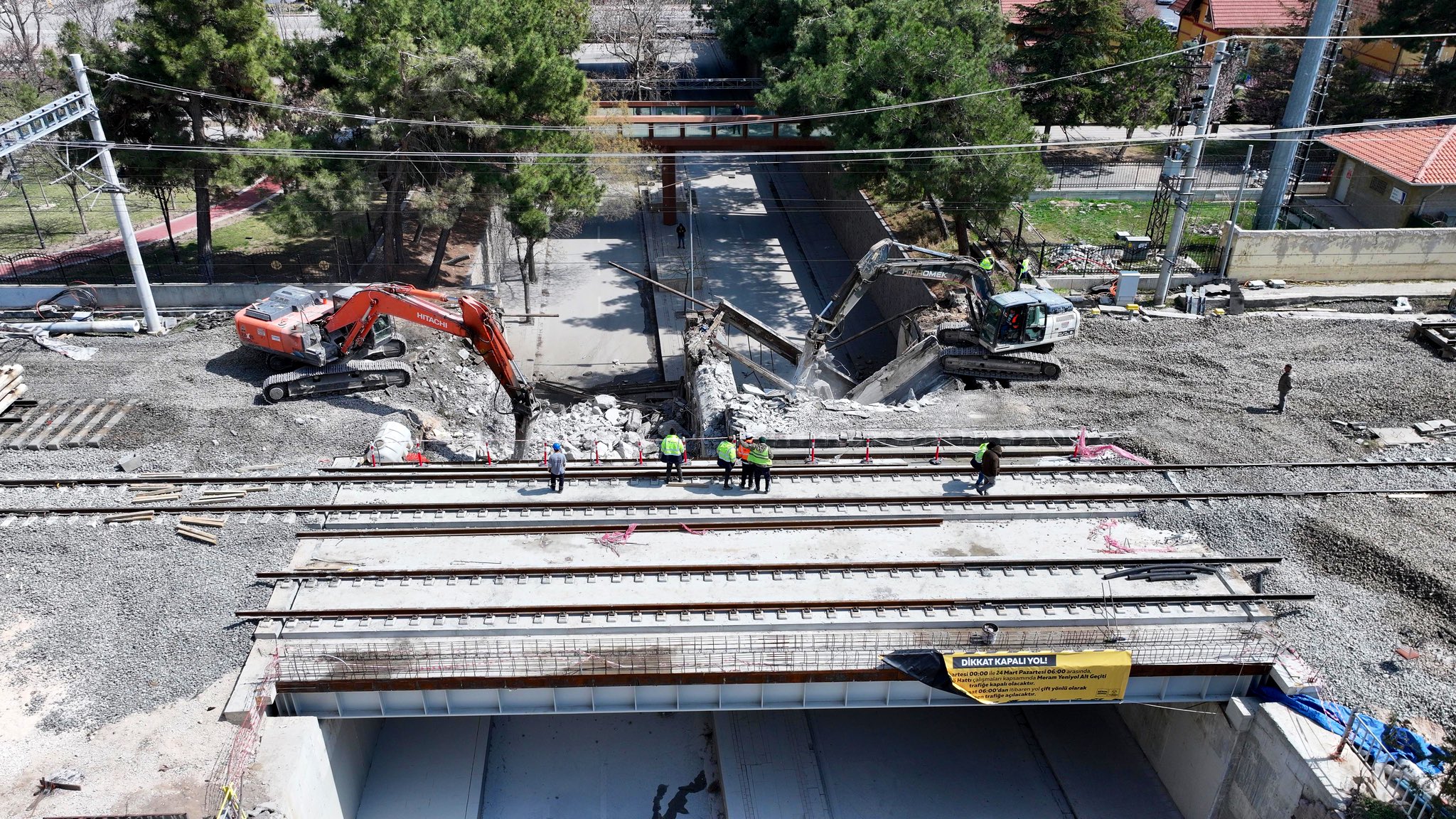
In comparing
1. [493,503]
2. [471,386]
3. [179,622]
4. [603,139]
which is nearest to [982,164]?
[603,139]

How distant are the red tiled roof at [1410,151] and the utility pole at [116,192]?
37.0 metres

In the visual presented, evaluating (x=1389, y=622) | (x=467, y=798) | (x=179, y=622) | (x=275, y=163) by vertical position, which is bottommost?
(x=467, y=798)

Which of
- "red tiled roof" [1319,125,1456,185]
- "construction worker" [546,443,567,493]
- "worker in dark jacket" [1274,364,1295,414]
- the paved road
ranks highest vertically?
"red tiled roof" [1319,125,1456,185]

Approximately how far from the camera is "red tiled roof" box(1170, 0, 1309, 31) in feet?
156

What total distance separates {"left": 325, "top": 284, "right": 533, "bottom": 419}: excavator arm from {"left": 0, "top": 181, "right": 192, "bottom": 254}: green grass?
1775 cm

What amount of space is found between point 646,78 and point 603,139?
46.3ft

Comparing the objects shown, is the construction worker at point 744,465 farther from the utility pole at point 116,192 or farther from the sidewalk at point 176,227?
the sidewalk at point 176,227

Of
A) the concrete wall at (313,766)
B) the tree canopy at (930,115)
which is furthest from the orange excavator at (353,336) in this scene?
the tree canopy at (930,115)

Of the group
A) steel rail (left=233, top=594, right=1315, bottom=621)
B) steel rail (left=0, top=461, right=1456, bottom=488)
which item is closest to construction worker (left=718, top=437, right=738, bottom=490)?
steel rail (left=0, top=461, right=1456, bottom=488)

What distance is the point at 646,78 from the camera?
4897cm

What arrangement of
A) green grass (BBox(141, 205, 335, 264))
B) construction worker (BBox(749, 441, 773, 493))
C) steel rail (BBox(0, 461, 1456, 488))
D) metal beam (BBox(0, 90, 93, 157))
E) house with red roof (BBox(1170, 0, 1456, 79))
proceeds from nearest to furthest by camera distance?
1. construction worker (BBox(749, 441, 773, 493))
2. steel rail (BBox(0, 461, 1456, 488))
3. metal beam (BBox(0, 90, 93, 157))
4. green grass (BBox(141, 205, 335, 264))
5. house with red roof (BBox(1170, 0, 1456, 79))

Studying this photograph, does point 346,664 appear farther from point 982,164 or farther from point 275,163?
point 982,164

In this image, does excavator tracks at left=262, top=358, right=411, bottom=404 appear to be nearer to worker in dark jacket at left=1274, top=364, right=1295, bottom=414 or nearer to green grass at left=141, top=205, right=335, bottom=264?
green grass at left=141, top=205, right=335, bottom=264

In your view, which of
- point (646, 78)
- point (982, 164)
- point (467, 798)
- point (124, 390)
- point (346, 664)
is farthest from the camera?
point (646, 78)
